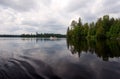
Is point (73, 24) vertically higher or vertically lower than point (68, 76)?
higher

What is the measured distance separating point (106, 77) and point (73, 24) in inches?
5152

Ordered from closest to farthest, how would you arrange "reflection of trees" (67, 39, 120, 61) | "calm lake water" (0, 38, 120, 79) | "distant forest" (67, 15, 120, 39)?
"calm lake water" (0, 38, 120, 79) → "reflection of trees" (67, 39, 120, 61) → "distant forest" (67, 15, 120, 39)

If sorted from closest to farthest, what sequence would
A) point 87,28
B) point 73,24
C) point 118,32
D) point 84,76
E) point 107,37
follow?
point 84,76 → point 118,32 → point 107,37 → point 87,28 → point 73,24

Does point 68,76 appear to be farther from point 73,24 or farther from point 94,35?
point 73,24

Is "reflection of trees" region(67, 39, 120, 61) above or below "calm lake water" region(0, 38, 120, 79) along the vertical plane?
below

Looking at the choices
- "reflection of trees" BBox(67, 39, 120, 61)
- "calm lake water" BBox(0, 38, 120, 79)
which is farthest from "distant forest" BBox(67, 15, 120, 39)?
"calm lake water" BBox(0, 38, 120, 79)

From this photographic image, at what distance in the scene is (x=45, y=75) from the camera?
48.8 ft

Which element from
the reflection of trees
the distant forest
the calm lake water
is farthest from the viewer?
the distant forest

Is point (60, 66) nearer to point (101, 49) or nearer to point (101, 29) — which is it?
point (101, 49)

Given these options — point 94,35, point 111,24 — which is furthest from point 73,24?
point 111,24

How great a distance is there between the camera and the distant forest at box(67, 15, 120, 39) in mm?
105188

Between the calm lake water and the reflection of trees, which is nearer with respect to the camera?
the calm lake water

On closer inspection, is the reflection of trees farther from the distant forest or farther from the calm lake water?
the distant forest

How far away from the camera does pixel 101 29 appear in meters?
110
